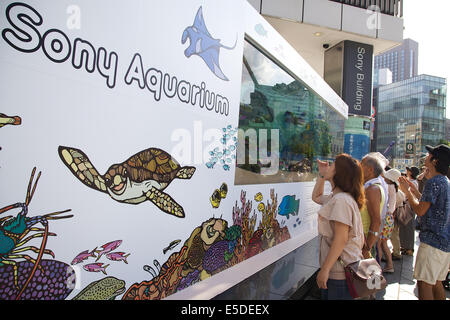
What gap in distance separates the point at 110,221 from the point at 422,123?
3012 inches

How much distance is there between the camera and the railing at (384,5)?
13094 mm

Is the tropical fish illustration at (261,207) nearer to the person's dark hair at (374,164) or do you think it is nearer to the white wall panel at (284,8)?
the person's dark hair at (374,164)

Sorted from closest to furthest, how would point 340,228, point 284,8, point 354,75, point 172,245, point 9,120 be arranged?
point 9,120, point 340,228, point 172,245, point 284,8, point 354,75

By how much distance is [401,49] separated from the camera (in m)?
124

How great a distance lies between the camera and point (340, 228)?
2074 millimetres

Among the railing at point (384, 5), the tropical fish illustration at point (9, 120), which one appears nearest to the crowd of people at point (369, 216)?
the tropical fish illustration at point (9, 120)

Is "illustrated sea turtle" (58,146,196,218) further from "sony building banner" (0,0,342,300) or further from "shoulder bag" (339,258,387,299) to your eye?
"shoulder bag" (339,258,387,299)

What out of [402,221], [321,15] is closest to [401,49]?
[321,15]

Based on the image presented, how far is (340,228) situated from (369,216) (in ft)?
3.23

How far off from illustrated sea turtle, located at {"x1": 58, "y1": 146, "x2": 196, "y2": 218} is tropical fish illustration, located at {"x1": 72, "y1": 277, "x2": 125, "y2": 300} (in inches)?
20.3

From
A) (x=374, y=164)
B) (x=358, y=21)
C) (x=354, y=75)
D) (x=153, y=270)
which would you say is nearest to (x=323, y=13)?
(x=358, y=21)

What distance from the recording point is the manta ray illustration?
2.53 m

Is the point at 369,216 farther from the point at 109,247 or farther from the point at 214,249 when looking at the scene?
the point at 109,247
